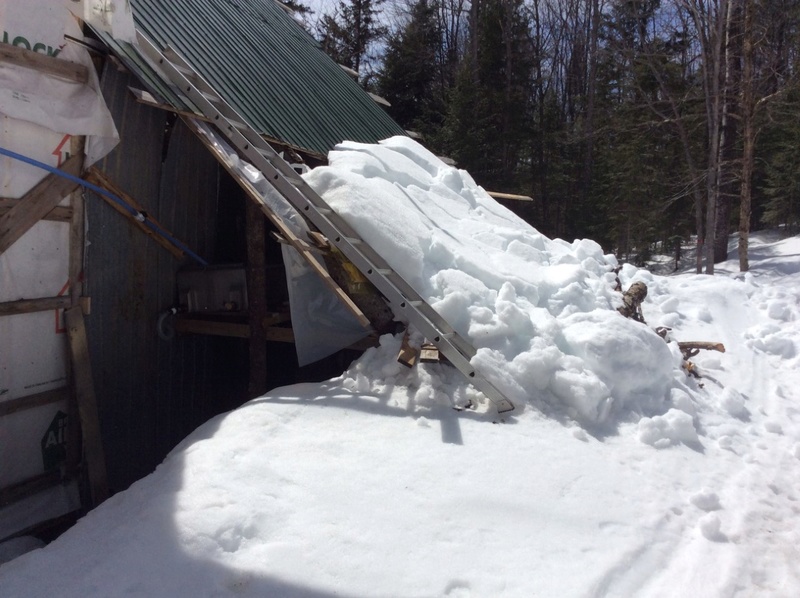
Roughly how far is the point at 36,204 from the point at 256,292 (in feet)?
6.25

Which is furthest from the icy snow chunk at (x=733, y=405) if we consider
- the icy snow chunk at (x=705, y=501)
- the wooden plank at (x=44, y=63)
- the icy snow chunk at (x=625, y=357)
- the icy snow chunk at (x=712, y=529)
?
the wooden plank at (x=44, y=63)

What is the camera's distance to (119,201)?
540cm

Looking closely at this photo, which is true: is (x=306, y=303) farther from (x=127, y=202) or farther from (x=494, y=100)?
(x=494, y=100)

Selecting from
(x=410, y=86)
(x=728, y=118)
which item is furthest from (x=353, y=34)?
(x=728, y=118)

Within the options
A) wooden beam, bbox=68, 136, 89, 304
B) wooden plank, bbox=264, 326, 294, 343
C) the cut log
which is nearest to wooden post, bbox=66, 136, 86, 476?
wooden beam, bbox=68, 136, 89, 304

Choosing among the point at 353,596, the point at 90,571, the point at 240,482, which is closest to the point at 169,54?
the point at 240,482

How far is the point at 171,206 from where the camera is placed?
6.25 m

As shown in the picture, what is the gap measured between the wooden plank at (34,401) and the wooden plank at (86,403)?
0.12 metres

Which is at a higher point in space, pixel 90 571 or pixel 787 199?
pixel 787 199

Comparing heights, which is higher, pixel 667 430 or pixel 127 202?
pixel 127 202

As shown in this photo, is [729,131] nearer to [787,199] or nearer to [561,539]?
[787,199]

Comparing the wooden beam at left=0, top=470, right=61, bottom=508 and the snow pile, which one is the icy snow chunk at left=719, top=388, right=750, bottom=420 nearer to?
the snow pile

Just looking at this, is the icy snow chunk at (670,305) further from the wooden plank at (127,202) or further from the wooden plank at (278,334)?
the wooden plank at (127,202)

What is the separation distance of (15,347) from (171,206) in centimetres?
221
